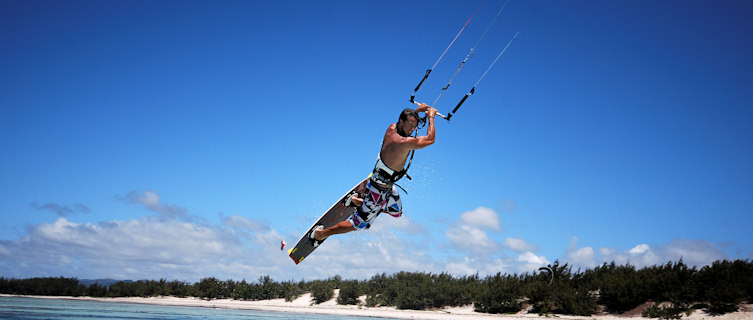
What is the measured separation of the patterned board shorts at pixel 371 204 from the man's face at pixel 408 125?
1.33 meters

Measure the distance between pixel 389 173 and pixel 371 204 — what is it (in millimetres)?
772

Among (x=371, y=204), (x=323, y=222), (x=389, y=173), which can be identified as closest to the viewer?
(x=389, y=173)

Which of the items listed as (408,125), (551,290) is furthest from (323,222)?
(551,290)

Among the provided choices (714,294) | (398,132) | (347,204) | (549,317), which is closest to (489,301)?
(549,317)

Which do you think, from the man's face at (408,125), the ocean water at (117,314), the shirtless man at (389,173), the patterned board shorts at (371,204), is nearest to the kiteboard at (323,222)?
the shirtless man at (389,173)

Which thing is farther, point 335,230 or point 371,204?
point 335,230

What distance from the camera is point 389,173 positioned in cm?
848

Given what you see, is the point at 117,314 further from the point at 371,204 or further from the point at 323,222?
the point at 371,204

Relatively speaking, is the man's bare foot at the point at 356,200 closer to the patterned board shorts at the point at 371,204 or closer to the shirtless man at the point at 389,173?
the shirtless man at the point at 389,173

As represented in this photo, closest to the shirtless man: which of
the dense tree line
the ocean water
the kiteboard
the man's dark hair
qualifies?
the man's dark hair

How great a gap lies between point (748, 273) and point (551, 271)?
22.2 ft

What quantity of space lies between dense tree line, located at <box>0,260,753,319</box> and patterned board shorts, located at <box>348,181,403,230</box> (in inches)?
440

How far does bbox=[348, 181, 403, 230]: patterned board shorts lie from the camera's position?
8.83 meters

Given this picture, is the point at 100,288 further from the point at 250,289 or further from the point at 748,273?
the point at 748,273
